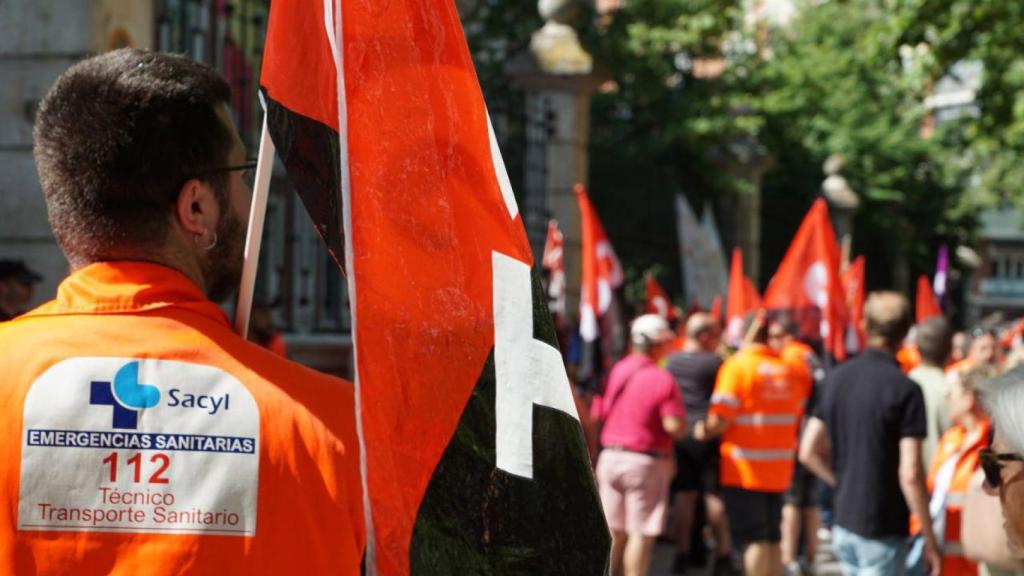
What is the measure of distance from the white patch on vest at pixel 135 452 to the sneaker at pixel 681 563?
32.3 ft

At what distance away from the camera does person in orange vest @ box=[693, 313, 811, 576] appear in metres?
9.45

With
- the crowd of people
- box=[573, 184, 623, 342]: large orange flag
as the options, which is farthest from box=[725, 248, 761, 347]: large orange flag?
box=[573, 184, 623, 342]: large orange flag

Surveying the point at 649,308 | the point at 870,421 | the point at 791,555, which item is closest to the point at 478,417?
the point at 870,421

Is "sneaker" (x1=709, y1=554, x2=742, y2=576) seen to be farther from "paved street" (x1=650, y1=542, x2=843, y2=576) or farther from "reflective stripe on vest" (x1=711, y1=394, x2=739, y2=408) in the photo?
"reflective stripe on vest" (x1=711, y1=394, x2=739, y2=408)

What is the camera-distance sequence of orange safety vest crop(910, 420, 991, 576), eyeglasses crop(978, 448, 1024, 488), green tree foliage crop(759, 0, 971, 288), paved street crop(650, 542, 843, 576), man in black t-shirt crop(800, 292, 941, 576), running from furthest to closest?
green tree foliage crop(759, 0, 971, 288) < paved street crop(650, 542, 843, 576) < man in black t-shirt crop(800, 292, 941, 576) < orange safety vest crop(910, 420, 991, 576) < eyeglasses crop(978, 448, 1024, 488)

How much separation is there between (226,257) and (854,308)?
14462 millimetres

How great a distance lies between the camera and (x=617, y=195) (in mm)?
20438

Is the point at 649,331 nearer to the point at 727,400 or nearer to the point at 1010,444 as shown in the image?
the point at 727,400

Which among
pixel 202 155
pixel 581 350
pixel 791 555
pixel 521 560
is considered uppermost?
pixel 202 155

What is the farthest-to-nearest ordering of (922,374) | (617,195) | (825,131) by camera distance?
(825,131), (617,195), (922,374)

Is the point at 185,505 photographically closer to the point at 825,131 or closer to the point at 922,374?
the point at 922,374

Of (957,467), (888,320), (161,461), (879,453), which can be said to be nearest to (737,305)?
(888,320)

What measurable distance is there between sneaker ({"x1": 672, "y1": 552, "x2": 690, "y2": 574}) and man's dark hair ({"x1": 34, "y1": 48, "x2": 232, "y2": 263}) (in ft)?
32.2

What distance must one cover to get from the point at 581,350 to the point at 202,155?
34.8 feet
